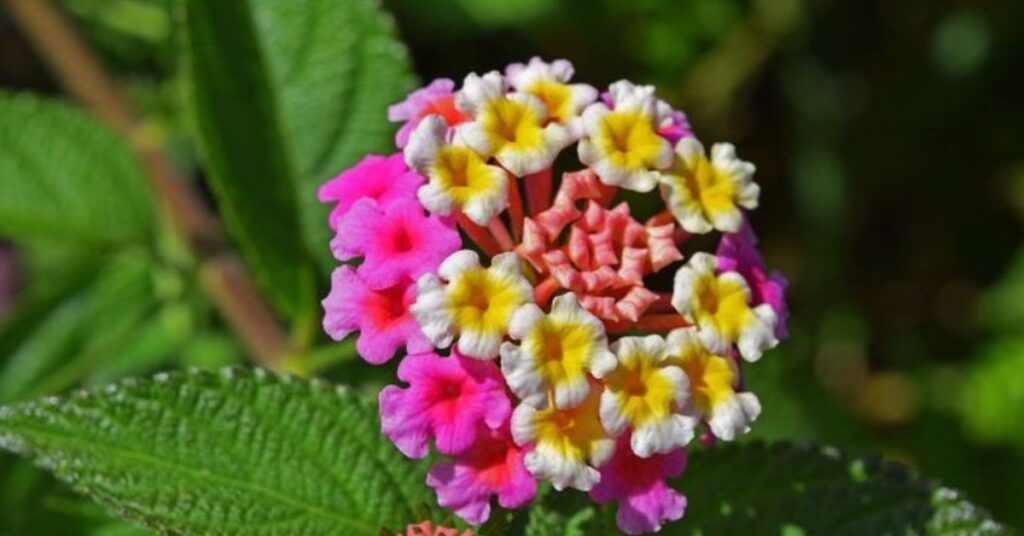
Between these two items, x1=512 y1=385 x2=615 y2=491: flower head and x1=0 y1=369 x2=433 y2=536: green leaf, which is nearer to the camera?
x1=512 y1=385 x2=615 y2=491: flower head

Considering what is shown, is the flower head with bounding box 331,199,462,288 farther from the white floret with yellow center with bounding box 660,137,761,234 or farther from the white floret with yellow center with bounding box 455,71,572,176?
the white floret with yellow center with bounding box 660,137,761,234

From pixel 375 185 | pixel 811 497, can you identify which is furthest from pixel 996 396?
pixel 375 185

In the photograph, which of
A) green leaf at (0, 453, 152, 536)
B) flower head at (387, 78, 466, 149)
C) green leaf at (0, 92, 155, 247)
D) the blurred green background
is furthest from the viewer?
the blurred green background

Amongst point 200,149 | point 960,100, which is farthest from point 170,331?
point 960,100

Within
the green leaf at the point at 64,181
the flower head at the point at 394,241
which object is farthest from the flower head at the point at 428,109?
the green leaf at the point at 64,181

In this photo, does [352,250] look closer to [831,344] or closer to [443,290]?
[443,290]

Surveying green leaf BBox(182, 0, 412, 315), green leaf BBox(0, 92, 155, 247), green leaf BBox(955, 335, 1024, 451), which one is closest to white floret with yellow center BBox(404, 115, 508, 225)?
green leaf BBox(182, 0, 412, 315)

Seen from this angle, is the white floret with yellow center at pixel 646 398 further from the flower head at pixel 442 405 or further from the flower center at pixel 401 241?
the flower center at pixel 401 241
